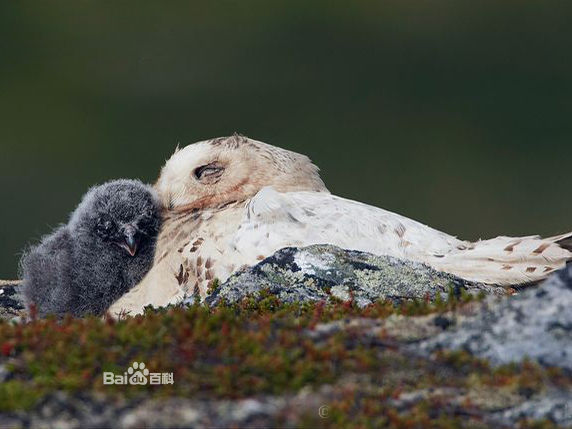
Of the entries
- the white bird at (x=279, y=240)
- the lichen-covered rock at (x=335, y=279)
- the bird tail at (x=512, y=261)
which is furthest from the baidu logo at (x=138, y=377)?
the bird tail at (x=512, y=261)

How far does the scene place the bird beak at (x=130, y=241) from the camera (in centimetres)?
752

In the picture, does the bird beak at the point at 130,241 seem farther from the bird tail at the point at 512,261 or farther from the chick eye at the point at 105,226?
the bird tail at the point at 512,261

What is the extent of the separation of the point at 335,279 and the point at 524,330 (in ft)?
6.97

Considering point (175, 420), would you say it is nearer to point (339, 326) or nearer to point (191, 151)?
point (339, 326)

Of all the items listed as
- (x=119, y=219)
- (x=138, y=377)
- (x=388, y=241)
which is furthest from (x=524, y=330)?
(x=119, y=219)

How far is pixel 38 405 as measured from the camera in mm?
3521

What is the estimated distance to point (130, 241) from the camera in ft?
24.7

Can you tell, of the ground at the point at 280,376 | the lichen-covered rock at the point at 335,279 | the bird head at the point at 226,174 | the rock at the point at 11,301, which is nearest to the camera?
the ground at the point at 280,376

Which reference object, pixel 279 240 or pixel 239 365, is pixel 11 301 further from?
pixel 239 365

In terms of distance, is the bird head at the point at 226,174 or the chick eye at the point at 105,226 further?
the bird head at the point at 226,174

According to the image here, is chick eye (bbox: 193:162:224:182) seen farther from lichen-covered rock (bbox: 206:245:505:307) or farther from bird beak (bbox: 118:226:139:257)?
lichen-covered rock (bbox: 206:245:505:307)

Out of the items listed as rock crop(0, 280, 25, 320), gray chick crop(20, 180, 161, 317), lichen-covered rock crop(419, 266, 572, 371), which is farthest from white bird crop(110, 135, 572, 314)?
lichen-covered rock crop(419, 266, 572, 371)

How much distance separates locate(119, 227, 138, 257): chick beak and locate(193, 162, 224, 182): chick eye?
0.84 meters

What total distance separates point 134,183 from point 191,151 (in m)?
0.59
